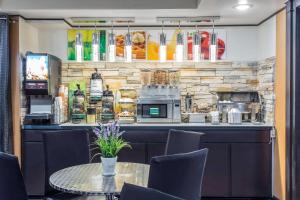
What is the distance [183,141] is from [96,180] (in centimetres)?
107

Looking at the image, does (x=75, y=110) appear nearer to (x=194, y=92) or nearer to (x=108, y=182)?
(x=194, y=92)

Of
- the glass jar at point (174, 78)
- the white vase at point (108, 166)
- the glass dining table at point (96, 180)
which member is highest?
the glass jar at point (174, 78)

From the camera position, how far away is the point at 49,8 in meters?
4.25

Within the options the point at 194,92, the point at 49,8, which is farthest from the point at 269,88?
the point at 49,8

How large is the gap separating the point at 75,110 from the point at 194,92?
63.5 inches

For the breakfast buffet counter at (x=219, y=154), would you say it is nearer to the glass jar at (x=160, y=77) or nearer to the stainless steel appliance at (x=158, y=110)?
the stainless steel appliance at (x=158, y=110)

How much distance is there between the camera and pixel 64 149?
359 centimetres

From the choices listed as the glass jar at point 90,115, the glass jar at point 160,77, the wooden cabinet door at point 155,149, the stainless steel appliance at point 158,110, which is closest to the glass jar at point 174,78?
the glass jar at point 160,77

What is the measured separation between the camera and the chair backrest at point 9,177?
2402 mm

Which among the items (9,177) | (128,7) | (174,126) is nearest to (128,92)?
(174,126)

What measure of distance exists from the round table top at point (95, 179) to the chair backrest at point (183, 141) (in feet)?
1.65

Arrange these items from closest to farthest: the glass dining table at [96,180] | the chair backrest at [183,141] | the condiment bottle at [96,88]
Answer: the glass dining table at [96,180] < the chair backrest at [183,141] < the condiment bottle at [96,88]

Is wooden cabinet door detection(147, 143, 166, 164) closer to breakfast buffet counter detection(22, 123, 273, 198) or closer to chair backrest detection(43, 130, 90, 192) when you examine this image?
breakfast buffet counter detection(22, 123, 273, 198)

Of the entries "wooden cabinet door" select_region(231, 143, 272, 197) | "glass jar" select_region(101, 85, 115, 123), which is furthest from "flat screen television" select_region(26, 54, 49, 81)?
"wooden cabinet door" select_region(231, 143, 272, 197)
